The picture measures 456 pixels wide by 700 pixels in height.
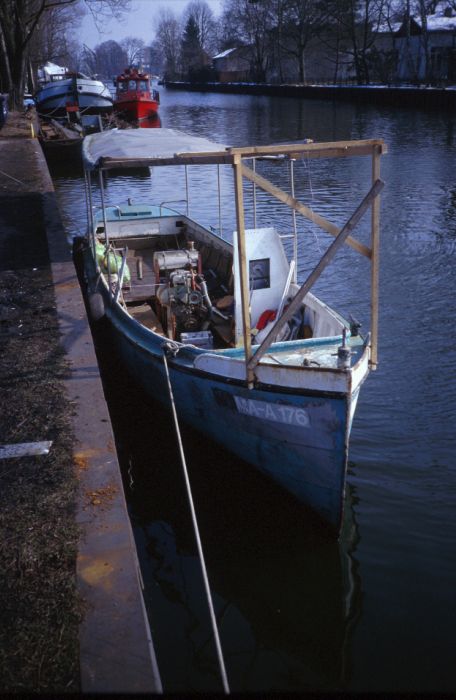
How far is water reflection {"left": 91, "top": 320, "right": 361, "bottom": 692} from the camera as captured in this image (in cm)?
551

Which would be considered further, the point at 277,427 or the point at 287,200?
the point at 277,427

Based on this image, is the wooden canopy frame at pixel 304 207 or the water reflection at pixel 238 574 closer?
the water reflection at pixel 238 574

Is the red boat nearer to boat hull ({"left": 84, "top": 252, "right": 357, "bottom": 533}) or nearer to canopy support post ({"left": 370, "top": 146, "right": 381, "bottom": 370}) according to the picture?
boat hull ({"left": 84, "top": 252, "right": 357, "bottom": 533})

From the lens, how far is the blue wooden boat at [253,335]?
6.25 m

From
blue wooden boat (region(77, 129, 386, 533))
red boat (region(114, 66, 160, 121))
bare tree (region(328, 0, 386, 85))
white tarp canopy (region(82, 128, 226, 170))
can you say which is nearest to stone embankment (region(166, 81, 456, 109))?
bare tree (region(328, 0, 386, 85))

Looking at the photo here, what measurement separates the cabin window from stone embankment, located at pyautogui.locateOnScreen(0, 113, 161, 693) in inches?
89.9

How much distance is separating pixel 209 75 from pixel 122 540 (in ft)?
390

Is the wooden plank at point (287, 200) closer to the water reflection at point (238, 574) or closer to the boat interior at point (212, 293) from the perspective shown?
the boat interior at point (212, 293)

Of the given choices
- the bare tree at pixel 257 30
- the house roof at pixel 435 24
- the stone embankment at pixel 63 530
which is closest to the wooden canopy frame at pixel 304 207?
the stone embankment at pixel 63 530

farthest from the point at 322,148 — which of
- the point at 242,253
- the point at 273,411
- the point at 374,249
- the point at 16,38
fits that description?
the point at 16,38

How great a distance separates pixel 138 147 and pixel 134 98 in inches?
1531

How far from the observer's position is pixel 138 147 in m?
9.69

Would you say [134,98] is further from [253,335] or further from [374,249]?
[374,249]

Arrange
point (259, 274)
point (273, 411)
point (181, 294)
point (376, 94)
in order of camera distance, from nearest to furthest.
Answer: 1. point (273, 411)
2. point (259, 274)
3. point (181, 294)
4. point (376, 94)
